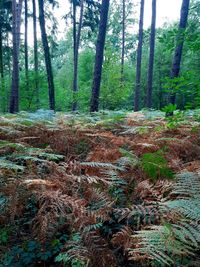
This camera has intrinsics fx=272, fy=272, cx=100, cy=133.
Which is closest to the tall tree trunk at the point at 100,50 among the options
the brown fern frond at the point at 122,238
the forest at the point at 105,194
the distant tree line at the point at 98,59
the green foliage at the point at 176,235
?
the distant tree line at the point at 98,59

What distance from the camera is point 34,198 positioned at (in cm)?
300

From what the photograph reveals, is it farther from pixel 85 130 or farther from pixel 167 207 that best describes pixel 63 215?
pixel 85 130

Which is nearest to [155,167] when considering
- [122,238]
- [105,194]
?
[105,194]

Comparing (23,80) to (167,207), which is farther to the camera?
(23,80)

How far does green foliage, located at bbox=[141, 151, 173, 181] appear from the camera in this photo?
338 cm

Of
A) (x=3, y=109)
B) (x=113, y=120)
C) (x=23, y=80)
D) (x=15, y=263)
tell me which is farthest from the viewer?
(x=3, y=109)

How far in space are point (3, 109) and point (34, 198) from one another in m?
16.4

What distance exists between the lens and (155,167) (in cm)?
352

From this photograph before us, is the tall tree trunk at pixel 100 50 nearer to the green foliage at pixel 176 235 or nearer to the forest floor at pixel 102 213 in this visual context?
the forest floor at pixel 102 213

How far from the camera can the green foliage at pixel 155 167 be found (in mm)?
3377

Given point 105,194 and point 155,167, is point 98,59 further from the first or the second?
point 105,194

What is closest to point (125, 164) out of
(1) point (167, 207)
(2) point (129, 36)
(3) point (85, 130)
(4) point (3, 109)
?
(1) point (167, 207)

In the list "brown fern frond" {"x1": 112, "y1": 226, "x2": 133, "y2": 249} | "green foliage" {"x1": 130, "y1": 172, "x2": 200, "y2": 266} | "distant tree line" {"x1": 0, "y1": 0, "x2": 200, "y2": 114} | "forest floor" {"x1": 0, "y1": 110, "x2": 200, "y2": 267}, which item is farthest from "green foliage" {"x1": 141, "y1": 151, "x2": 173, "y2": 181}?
"brown fern frond" {"x1": 112, "y1": 226, "x2": 133, "y2": 249}

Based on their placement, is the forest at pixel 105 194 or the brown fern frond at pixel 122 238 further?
the brown fern frond at pixel 122 238
